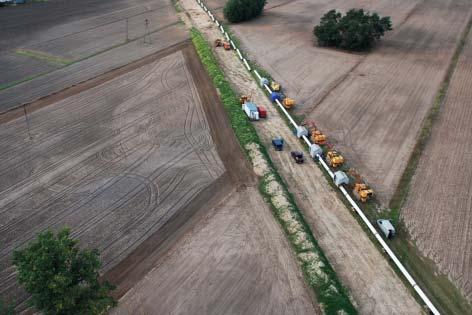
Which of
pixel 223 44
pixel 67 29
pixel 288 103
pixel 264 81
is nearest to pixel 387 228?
pixel 288 103

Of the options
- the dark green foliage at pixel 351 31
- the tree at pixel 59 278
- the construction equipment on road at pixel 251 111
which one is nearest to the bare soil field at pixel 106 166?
the construction equipment on road at pixel 251 111

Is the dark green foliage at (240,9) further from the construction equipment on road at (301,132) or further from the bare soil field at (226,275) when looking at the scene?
the bare soil field at (226,275)

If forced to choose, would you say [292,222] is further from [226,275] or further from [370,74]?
[370,74]

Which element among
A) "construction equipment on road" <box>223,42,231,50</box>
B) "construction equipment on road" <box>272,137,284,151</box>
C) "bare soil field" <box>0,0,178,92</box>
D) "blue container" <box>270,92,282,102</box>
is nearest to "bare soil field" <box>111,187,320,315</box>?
"construction equipment on road" <box>272,137,284,151</box>

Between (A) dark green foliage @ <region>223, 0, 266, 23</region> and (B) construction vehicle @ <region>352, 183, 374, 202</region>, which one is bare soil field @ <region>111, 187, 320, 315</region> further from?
(A) dark green foliage @ <region>223, 0, 266, 23</region>

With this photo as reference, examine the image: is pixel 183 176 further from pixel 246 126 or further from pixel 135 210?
pixel 246 126
